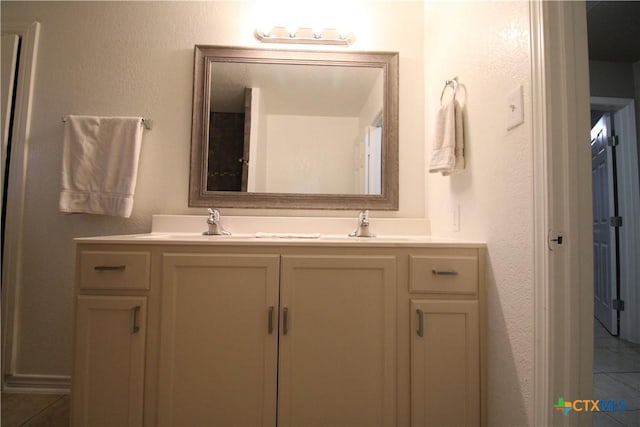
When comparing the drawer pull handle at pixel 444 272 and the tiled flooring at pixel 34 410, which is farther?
the tiled flooring at pixel 34 410

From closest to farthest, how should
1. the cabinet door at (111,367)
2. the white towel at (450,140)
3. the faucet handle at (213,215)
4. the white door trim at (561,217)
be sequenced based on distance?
1. the white door trim at (561,217)
2. the cabinet door at (111,367)
3. the white towel at (450,140)
4. the faucet handle at (213,215)

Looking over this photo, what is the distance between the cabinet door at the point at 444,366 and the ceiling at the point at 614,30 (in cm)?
207

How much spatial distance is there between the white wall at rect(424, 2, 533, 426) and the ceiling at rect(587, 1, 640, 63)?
4.02 feet

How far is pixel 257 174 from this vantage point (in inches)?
61.6

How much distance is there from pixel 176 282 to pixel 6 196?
4.36ft

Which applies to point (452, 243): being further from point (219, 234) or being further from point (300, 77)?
point (300, 77)

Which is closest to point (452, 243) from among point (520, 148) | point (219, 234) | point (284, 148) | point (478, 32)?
point (520, 148)

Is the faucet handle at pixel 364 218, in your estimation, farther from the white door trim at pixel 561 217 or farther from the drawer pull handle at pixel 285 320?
the white door trim at pixel 561 217

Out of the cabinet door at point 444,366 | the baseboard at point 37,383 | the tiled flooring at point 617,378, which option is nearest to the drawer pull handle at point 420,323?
the cabinet door at point 444,366

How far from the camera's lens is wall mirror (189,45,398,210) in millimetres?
1562

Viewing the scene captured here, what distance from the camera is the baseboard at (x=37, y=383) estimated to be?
1.49 m

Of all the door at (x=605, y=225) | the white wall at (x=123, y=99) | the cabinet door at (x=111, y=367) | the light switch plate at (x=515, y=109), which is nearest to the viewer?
the light switch plate at (x=515, y=109)

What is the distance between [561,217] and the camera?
2.61 ft

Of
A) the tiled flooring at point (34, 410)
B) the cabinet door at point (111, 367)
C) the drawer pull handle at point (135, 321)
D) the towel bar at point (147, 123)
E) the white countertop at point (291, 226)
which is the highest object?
the towel bar at point (147, 123)
